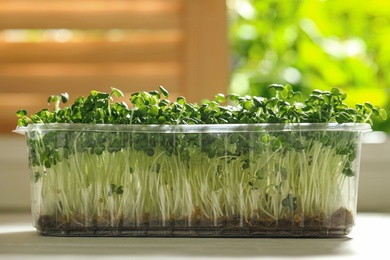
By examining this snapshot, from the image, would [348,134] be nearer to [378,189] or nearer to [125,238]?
[125,238]

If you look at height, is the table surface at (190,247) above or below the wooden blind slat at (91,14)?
below

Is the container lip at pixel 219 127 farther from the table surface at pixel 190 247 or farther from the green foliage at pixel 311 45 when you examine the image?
the green foliage at pixel 311 45

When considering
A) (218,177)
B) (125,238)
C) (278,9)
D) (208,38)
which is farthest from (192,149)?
(278,9)

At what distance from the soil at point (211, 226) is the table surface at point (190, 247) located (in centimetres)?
1

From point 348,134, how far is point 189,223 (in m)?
0.26

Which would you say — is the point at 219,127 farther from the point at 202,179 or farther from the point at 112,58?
the point at 112,58

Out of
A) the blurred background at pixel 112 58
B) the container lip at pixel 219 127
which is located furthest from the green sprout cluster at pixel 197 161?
the blurred background at pixel 112 58

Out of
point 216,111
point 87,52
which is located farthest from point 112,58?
point 216,111

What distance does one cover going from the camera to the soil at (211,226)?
1059 millimetres

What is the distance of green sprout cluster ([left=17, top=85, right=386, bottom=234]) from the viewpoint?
1.05 meters

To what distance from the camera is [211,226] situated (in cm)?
106

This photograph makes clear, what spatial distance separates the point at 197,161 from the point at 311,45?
4.59 ft

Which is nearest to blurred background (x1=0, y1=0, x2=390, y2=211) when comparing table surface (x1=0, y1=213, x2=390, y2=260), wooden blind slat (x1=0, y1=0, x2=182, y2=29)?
wooden blind slat (x1=0, y1=0, x2=182, y2=29)

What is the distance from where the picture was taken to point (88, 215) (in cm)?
108
